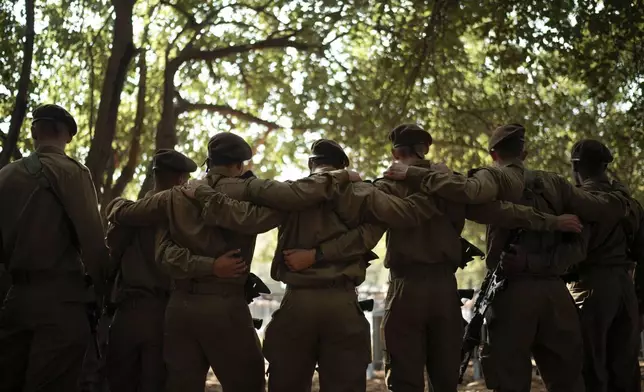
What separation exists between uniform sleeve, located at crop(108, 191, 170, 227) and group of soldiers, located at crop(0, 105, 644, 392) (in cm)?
1

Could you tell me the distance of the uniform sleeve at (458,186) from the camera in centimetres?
574

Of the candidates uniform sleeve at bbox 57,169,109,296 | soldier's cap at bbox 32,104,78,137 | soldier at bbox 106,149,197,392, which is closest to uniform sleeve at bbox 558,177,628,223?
soldier at bbox 106,149,197,392

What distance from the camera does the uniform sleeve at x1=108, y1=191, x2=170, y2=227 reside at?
5.94 meters

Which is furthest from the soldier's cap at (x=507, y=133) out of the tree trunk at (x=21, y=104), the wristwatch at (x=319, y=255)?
the tree trunk at (x=21, y=104)

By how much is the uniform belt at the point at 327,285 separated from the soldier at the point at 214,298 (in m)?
0.37

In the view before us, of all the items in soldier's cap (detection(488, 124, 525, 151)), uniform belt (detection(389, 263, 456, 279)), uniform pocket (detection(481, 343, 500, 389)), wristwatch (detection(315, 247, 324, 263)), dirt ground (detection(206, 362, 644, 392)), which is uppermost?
soldier's cap (detection(488, 124, 525, 151))

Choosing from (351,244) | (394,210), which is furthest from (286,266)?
(394,210)

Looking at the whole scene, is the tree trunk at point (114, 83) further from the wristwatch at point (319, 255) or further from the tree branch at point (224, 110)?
the wristwatch at point (319, 255)

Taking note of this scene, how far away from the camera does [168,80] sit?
13.7m

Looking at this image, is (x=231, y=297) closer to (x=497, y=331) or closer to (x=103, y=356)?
(x=103, y=356)

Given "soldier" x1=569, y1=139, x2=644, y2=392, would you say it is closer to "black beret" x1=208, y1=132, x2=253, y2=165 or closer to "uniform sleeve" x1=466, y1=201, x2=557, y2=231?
"uniform sleeve" x1=466, y1=201, x2=557, y2=231

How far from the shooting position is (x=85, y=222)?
5605mm

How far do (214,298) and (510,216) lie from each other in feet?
7.00

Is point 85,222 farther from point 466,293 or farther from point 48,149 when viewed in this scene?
point 466,293
